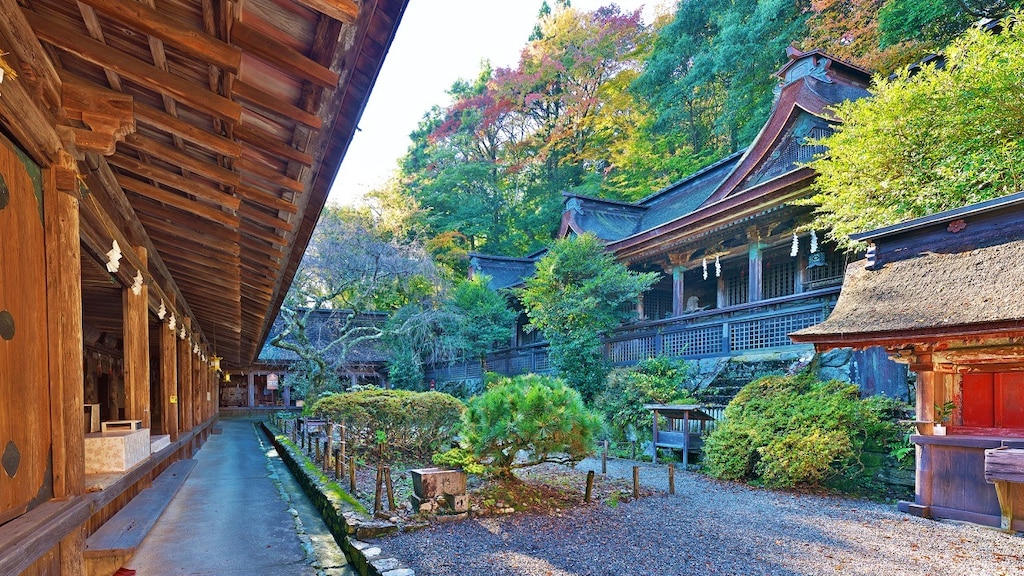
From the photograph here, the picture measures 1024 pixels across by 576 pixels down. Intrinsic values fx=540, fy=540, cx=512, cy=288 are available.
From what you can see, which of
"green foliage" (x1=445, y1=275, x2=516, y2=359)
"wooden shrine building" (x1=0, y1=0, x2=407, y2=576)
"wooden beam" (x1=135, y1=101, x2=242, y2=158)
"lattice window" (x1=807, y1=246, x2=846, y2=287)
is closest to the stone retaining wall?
"wooden shrine building" (x1=0, y1=0, x2=407, y2=576)

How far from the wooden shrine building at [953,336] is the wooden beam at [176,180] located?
659 cm

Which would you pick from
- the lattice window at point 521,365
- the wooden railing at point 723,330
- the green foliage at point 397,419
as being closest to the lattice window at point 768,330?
the wooden railing at point 723,330

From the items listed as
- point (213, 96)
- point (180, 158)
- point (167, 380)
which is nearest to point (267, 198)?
point (180, 158)

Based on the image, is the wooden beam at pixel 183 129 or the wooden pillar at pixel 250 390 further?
the wooden pillar at pixel 250 390

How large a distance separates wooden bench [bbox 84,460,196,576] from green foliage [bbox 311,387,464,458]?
434cm

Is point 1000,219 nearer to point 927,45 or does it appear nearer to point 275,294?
point 275,294

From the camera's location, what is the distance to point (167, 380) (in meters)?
7.46

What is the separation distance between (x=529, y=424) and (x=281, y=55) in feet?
18.6

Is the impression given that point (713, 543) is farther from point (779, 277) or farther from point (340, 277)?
point (340, 277)

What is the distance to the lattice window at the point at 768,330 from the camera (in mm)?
11312

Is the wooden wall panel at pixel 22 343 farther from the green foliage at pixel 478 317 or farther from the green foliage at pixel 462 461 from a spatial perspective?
the green foliage at pixel 478 317

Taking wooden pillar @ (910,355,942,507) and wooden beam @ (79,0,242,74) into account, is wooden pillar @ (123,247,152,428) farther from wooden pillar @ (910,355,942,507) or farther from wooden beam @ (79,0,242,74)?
wooden pillar @ (910,355,942,507)

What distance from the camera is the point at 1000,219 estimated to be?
6.57 m

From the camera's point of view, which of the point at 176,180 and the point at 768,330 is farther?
the point at 768,330
